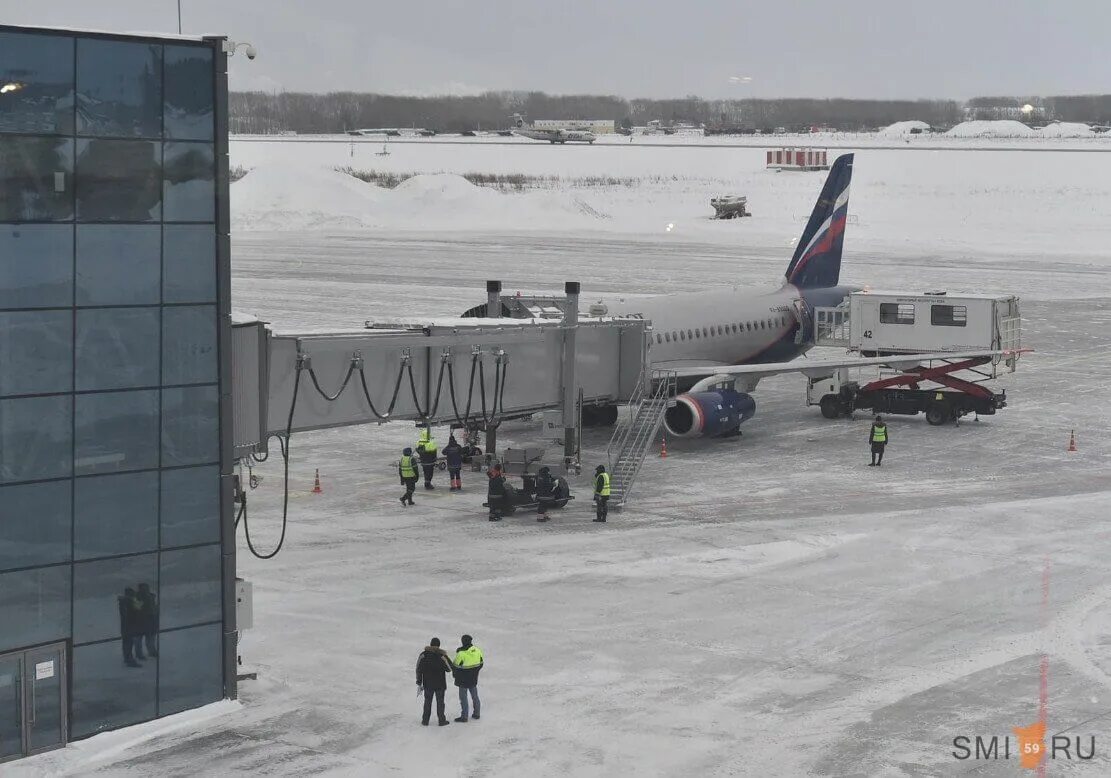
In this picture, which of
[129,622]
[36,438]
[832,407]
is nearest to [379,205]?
[832,407]

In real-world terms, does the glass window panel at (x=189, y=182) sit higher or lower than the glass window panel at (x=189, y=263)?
higher

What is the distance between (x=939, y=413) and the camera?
171 feet

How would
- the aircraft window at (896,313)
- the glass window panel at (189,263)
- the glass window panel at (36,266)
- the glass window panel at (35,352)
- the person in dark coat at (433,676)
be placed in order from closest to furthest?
the glass window panel at (36,266) → the glass window panel at (35,352) → the person in dark coat at (433,676) → the glass window panel at (189,263) → the aircraft window at (896,313)

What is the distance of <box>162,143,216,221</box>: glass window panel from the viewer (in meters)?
24.5

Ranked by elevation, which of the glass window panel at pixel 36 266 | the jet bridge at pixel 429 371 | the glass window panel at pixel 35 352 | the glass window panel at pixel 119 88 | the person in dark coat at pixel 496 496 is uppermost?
the glass window panel at pixel 119 88

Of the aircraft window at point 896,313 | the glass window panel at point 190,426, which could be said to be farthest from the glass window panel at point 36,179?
the aircraft window at point 896,313

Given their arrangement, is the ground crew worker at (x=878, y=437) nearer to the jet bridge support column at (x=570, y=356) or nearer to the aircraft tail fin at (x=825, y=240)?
the jet bridge support column at (x=570, y=356)

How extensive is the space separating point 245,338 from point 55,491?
182 inches

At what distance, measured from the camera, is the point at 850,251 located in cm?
12094

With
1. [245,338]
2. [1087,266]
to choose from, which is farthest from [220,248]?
[1087,266]

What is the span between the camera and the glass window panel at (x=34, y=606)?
23094mm

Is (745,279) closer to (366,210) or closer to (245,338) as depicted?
(366,210)

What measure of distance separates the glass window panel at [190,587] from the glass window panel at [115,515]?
0.53 meters

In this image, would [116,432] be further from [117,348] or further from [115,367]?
[117,348]
